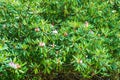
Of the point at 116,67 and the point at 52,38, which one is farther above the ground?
the point at 52,38

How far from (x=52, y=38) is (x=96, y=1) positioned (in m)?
1.26

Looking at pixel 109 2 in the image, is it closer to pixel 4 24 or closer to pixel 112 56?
pixel 112 56

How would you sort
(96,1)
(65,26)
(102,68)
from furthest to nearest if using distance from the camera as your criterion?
(96,1) → (65,26) → (102,68)

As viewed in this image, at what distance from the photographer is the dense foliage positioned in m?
3.50

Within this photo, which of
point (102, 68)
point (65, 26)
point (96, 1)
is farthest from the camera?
point (96, 1)

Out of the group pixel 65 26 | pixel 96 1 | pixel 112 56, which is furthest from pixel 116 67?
pixel 96 1

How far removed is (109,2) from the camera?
4.76m

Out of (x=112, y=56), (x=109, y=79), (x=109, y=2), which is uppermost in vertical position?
(x=109, y=2)

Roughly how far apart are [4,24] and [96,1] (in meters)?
1.46

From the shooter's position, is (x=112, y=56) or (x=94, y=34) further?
(x=112, y=56)

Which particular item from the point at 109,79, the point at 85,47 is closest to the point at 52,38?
the point at 85,47

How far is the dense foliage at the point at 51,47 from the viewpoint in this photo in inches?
138

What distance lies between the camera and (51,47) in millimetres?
3588

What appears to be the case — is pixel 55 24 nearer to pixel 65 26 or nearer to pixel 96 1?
pixel 65 26
